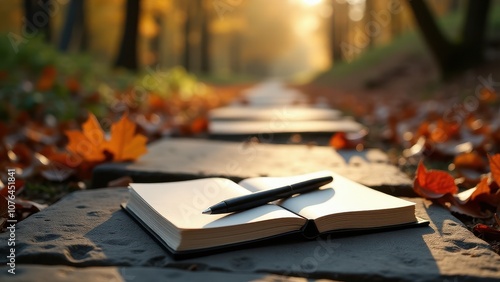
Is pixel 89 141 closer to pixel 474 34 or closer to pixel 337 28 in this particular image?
pixel 474 34

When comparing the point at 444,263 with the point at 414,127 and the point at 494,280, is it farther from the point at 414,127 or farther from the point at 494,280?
the point at 414,127

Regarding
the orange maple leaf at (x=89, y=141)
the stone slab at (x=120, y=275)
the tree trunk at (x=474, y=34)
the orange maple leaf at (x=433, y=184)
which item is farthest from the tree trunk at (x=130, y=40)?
the stone slab at (x=120, y=275)

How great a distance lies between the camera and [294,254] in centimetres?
123

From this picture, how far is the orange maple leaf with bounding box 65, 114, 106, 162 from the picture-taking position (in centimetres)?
200

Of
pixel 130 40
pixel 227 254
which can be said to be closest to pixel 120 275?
pixel 227 254

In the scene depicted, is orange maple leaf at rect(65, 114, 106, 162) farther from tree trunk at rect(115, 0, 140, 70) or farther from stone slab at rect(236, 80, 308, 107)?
tree trunk at rect(115, 0, 140, 70)

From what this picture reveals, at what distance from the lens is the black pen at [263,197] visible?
129 cm

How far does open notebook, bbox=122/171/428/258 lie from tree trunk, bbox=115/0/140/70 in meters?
8.72

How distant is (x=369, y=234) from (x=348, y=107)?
5505 millimetres

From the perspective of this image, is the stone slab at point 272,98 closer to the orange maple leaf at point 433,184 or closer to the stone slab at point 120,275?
the orange maple leaf at point 433,184

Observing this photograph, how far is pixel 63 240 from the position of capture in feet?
4.26

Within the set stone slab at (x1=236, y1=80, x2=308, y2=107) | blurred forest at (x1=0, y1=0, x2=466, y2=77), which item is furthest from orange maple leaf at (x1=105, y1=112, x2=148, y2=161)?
stone slab at (x1=236, y1=80, x2=308, y2=107)

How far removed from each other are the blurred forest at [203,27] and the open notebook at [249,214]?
11.9ft

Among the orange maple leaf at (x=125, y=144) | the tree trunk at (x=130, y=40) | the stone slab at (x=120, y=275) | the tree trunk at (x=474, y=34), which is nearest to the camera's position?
the stone slab at (x=120, y=275)
